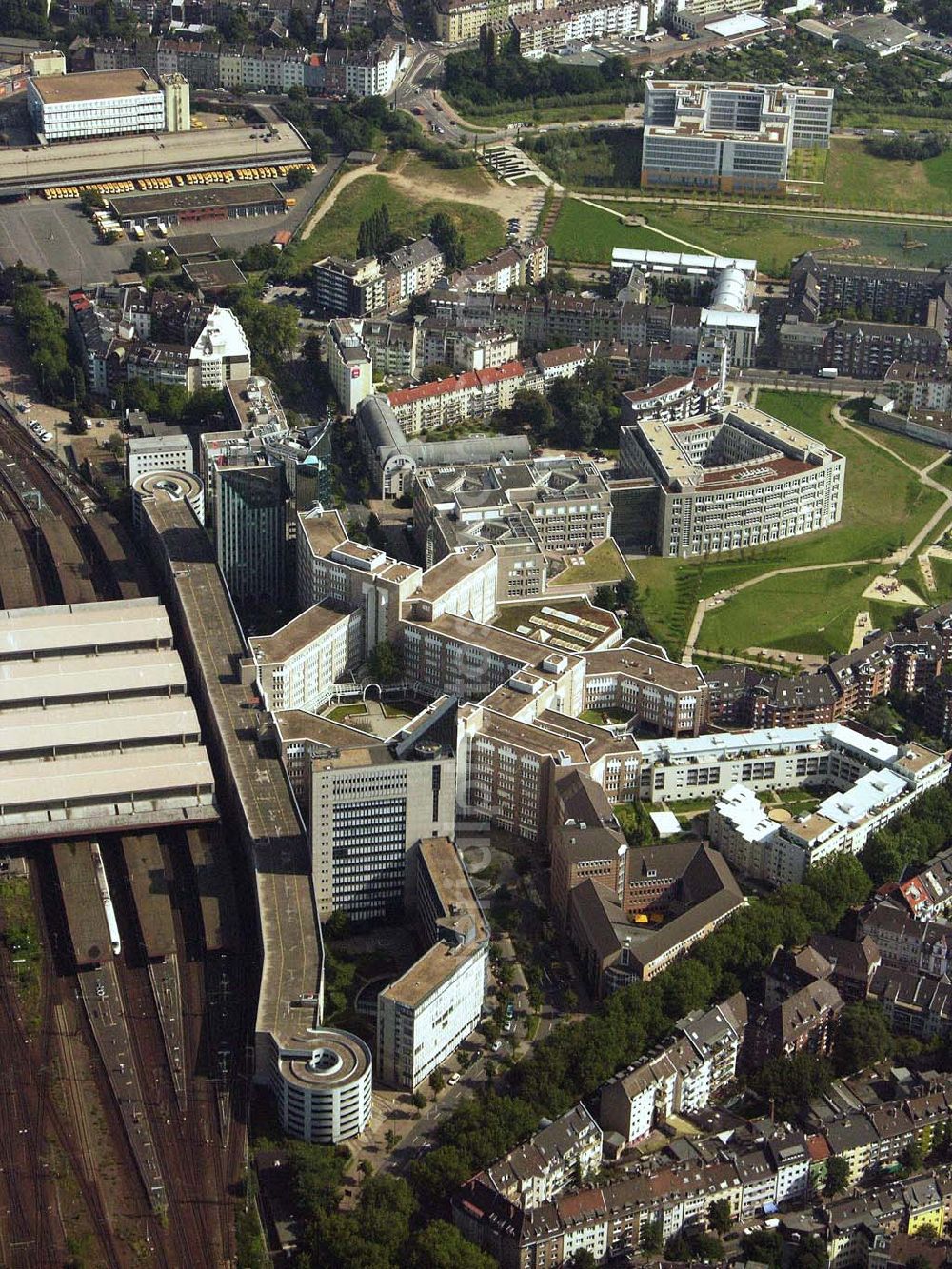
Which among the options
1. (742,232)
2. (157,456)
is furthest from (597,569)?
(742,232)

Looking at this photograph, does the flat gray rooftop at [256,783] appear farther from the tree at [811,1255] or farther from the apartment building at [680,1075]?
the tree at [811,1255]

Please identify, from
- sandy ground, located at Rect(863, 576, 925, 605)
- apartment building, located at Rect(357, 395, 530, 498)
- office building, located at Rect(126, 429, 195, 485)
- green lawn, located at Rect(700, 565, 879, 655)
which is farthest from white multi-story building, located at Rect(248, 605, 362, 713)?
sandy ground, located at Rect(863, 576, 925, 605)

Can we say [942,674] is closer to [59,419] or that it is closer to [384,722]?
[384,722]

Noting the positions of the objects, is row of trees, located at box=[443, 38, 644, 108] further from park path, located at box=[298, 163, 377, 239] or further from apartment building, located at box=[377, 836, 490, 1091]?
apartment building, located at box=[377, 836, 490, 1091]

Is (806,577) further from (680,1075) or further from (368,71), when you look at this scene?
(368,71)

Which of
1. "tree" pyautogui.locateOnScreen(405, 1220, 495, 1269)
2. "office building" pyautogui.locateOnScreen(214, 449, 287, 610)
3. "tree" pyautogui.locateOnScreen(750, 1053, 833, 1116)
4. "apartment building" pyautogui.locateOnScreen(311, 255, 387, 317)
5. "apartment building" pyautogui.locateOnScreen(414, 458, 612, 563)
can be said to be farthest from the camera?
"apartment building" pyautogui.locateOnScreen(311, 255, 387, 317)

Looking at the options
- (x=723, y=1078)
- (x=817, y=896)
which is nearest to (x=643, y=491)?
(x=817, y=896)
